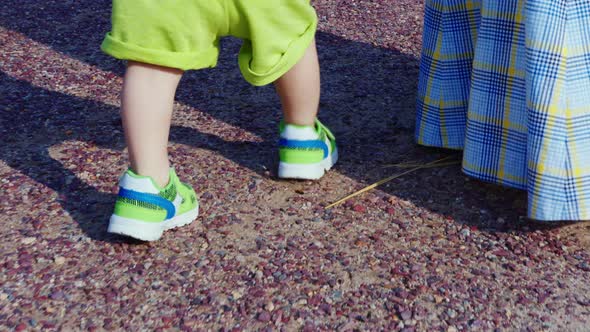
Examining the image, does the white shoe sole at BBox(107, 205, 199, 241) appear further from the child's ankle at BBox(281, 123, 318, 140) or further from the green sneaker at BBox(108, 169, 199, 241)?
the child's ankle at BBox(281, 123, 318, 140)

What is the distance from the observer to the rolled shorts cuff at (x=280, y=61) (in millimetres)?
1896

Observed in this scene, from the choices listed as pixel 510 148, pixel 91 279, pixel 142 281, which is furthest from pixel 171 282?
pixel 510 148

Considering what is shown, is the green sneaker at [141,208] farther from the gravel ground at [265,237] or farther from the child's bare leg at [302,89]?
the child's bare leg at [302,89]

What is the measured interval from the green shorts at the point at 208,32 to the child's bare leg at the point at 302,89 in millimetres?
124

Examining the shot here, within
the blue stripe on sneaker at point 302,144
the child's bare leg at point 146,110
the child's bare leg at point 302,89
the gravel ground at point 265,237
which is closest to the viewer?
the gravel ground at point 265,237

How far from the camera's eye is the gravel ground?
167cm

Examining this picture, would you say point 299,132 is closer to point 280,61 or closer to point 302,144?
point 302,144

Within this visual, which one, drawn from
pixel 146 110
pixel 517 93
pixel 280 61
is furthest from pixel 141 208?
pixel 517 93

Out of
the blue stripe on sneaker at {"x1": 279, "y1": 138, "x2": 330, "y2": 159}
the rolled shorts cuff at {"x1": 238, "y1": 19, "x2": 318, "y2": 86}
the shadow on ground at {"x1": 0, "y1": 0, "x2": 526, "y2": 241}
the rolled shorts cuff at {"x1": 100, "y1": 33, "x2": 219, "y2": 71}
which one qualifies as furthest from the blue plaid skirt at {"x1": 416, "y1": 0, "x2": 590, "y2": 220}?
the rolled shorts cuff at {"x1": 100, "y1": 33, "x2": 219, "y2": 71}

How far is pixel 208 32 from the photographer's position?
182 centimetres

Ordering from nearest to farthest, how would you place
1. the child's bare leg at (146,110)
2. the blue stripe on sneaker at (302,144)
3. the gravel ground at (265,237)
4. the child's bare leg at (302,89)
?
the gravel ground at (265,237) → the child's bare leg at (146,110) → the child's bare leg at (302,89) → the blue stripe on sneaker at (302,144)

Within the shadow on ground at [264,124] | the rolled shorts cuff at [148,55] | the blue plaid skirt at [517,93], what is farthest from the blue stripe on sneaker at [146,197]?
the blue plaid skirt at [517,93]

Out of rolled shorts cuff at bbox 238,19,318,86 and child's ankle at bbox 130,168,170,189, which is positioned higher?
rolled shorts cuff at bbox 238,19,318,86

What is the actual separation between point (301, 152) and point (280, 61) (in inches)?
13.3
